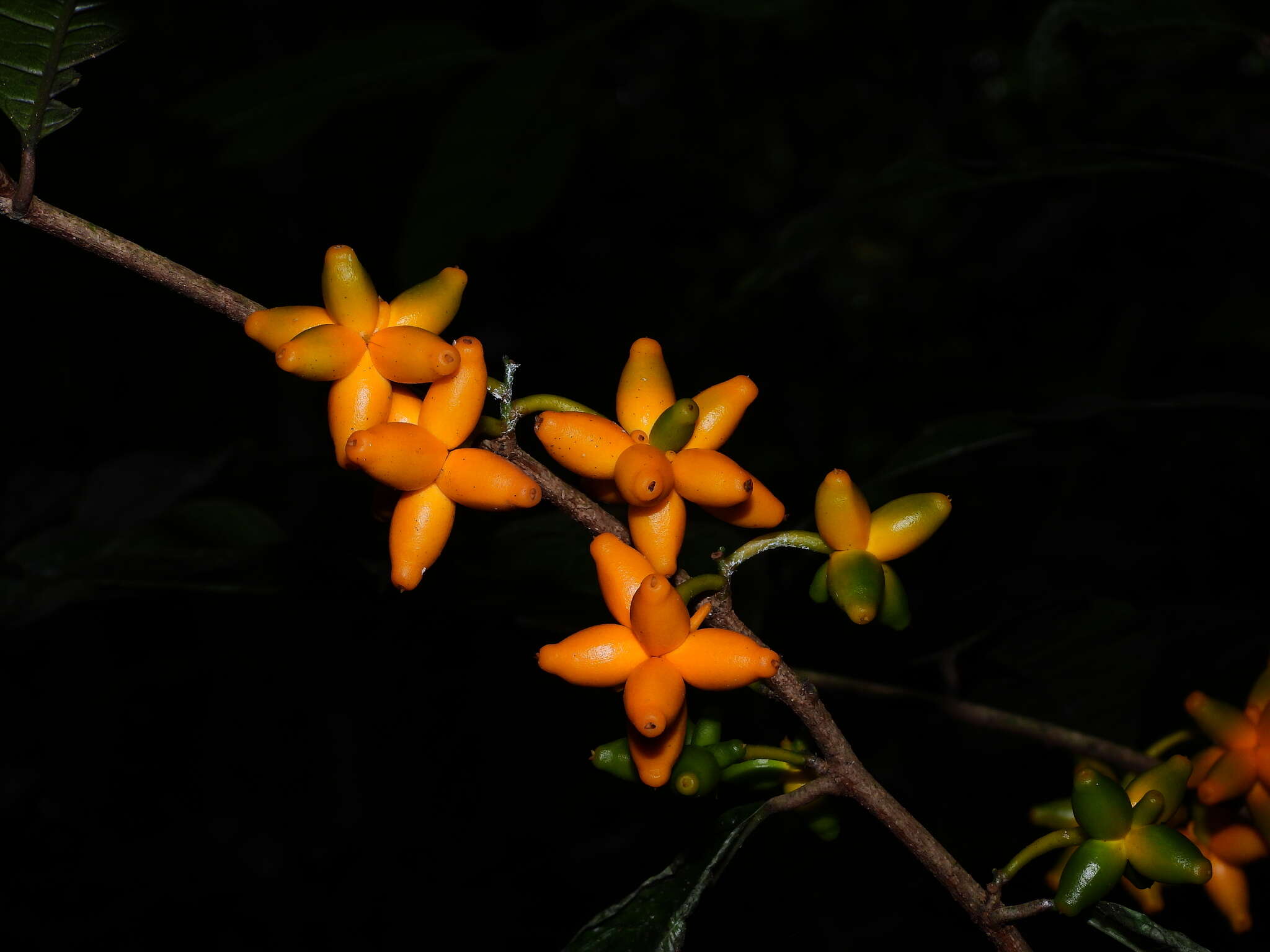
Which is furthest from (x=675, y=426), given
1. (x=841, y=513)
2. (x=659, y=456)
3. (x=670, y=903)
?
(x=670, y=903)

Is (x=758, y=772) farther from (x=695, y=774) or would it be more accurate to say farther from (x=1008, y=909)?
(x=1008, y=909)

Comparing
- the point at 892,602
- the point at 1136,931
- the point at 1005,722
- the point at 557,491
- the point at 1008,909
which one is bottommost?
the point at 1005,722

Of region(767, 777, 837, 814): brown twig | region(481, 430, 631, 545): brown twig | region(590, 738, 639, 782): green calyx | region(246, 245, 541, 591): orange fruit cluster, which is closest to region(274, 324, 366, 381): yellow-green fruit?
region(246, 245, 541, 591): orange fruit cluster

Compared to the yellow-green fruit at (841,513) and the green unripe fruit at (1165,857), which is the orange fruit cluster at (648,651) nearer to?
the yellow-green fruit at (841,513)

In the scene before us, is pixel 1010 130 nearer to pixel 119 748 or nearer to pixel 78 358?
pixel 78 358

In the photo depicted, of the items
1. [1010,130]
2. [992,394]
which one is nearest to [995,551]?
[992,394]

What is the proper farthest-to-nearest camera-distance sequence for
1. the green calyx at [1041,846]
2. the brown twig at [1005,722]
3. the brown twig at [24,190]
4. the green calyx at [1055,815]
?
the brown twig at [1005,722] → the green calyx at [1055,815] → the green calyx at [1041,846] → the brown twig at [24,190]

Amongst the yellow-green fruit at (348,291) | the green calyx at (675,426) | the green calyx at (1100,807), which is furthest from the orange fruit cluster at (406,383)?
the green calyx at (1100,807)
